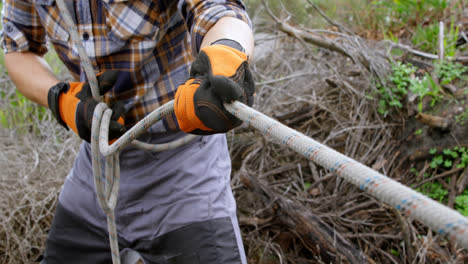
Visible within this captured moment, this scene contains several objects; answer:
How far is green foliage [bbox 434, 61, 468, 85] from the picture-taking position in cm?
227

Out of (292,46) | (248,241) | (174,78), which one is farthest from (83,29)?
(292,46)

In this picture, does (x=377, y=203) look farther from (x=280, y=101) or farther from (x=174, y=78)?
(x=174, y=78)

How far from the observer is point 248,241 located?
212 centimetres

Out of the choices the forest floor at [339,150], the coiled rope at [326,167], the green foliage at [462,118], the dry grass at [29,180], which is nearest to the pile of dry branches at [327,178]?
the forest floor at [339,150]

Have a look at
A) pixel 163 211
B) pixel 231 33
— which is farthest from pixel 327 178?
pixel 231 33

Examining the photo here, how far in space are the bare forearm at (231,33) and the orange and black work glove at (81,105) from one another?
17.1 inches

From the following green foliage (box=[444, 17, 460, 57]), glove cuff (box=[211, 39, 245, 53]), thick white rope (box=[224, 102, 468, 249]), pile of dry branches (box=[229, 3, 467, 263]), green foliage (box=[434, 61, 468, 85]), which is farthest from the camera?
green foliage (box=[444, 17, 460, 57])

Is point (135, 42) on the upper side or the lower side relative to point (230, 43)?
lower

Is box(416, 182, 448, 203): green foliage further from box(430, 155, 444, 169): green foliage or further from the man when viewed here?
the man

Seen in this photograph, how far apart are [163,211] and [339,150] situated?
157 centimetres

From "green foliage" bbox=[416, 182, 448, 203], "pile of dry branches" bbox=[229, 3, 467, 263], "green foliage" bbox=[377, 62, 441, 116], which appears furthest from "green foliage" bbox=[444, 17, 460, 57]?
"green foliage" bbox=[416, 182, 448, 203]

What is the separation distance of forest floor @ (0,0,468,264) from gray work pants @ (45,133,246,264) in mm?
740

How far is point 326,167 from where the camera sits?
24.0 inches

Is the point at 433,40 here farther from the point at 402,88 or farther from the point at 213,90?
the point at 213,90
